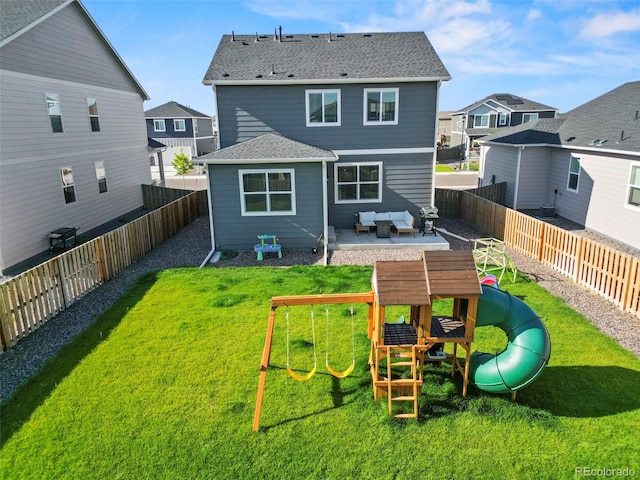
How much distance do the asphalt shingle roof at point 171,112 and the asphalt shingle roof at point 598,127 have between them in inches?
1344

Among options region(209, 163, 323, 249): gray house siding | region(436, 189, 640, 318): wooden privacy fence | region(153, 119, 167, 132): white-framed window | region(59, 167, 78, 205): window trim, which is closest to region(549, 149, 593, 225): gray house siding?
region(436, 189, 640, 318): wooden privacy fence

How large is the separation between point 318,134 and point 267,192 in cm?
341

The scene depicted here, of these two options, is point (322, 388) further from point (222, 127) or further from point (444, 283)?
point (222, 127)

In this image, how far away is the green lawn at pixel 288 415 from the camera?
5.66m

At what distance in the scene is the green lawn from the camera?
18.6ft

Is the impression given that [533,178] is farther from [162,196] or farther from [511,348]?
[162,196]

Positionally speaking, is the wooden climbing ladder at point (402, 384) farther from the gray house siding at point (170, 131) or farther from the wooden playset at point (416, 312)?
the gray house siding at point (170, 131)

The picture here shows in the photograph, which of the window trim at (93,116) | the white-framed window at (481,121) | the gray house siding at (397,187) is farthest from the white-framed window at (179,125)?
the gray house siding at (397,187)

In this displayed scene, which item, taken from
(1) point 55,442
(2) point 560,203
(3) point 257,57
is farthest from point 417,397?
(2) point 560,203

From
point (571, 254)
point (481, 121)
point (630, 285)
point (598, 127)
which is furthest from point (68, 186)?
point (481, 121)

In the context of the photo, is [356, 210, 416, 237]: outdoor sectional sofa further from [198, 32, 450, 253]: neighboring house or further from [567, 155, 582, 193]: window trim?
[567, 155, 582, 193]: window trim

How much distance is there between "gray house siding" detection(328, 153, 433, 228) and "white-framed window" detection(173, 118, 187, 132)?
34.7 metres

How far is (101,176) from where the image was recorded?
62.5ft

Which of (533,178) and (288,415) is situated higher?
(533,178)
